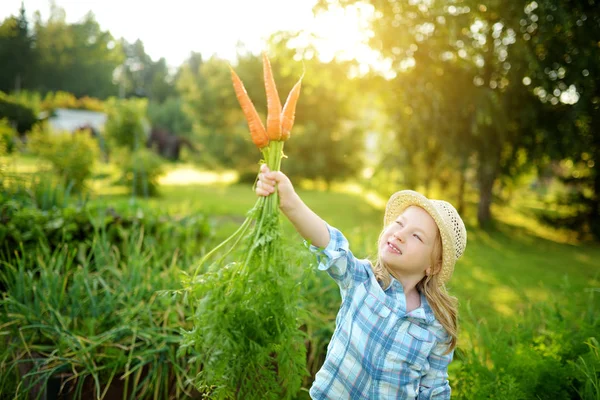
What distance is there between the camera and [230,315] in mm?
1546

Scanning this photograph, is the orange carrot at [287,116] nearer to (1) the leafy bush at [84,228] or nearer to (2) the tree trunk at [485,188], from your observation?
(1) the leafy bush at [84,228]

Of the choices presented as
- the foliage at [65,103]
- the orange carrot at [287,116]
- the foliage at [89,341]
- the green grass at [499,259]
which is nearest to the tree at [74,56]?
the foliage at [65,103]

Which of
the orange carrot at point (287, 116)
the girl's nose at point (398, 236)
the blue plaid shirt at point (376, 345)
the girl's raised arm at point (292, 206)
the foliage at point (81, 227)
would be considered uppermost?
the orange carrot at point (287, 116)

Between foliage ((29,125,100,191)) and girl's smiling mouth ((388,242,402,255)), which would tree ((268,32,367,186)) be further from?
girl's smiling mouth ((388,242,402,255))

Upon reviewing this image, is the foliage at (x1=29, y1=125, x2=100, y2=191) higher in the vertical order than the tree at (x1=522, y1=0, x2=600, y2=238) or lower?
lower

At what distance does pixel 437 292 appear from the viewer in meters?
2.09

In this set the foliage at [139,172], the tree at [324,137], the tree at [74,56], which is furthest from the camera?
the tree at [74,56]

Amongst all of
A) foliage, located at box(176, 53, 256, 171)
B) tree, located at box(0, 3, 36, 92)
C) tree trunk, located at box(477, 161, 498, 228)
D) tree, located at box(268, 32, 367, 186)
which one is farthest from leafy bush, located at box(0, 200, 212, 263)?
tree, located at box(0, 3, 36, 92)

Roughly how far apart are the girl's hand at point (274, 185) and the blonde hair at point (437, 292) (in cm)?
55

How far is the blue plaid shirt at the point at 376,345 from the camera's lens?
6.19 feet

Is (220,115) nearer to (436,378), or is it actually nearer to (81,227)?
(81,227)

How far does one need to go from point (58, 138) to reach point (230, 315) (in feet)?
44.0

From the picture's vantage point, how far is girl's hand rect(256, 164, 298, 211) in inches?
67.1

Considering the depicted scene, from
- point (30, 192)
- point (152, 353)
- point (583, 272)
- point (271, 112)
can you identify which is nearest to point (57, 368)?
point (152, 353)
